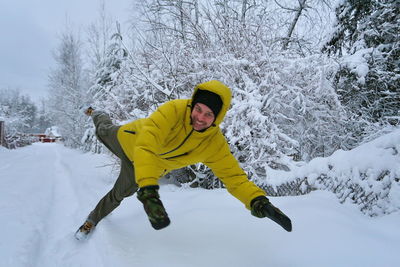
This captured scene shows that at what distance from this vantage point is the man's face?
1.83m

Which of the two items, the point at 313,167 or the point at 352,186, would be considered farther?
the point at 313,167

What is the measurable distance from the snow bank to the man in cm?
134

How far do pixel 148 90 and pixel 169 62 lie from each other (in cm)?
99

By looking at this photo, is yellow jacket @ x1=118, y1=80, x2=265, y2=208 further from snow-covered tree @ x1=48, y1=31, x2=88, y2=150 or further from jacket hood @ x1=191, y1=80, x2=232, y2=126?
snow-covered tree @ x1=48, y1=31, x2=88, y2=150

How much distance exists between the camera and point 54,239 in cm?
253

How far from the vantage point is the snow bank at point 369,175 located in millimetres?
2367

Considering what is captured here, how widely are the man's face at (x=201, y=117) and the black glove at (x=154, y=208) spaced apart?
0.61 metres

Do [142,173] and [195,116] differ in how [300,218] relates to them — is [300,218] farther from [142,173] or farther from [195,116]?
[142,173]

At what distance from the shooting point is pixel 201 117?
1.83 m

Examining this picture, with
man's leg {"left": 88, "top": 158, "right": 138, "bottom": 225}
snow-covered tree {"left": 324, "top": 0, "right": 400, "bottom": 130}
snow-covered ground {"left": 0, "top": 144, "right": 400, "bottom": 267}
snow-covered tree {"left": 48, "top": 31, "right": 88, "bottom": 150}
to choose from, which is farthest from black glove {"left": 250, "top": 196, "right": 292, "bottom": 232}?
snow-covered tree {"left": 48, "top": 31, "right": 88, "bottom": 150}

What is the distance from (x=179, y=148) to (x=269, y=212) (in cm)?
83

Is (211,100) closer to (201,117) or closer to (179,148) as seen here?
(201,117)

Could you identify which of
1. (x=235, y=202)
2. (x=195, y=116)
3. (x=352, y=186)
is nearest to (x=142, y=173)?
(x=195, y=116)

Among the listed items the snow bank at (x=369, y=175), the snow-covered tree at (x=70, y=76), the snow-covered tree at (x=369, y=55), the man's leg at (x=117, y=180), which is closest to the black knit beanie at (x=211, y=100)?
the man's leg at (x=117, y=180)
